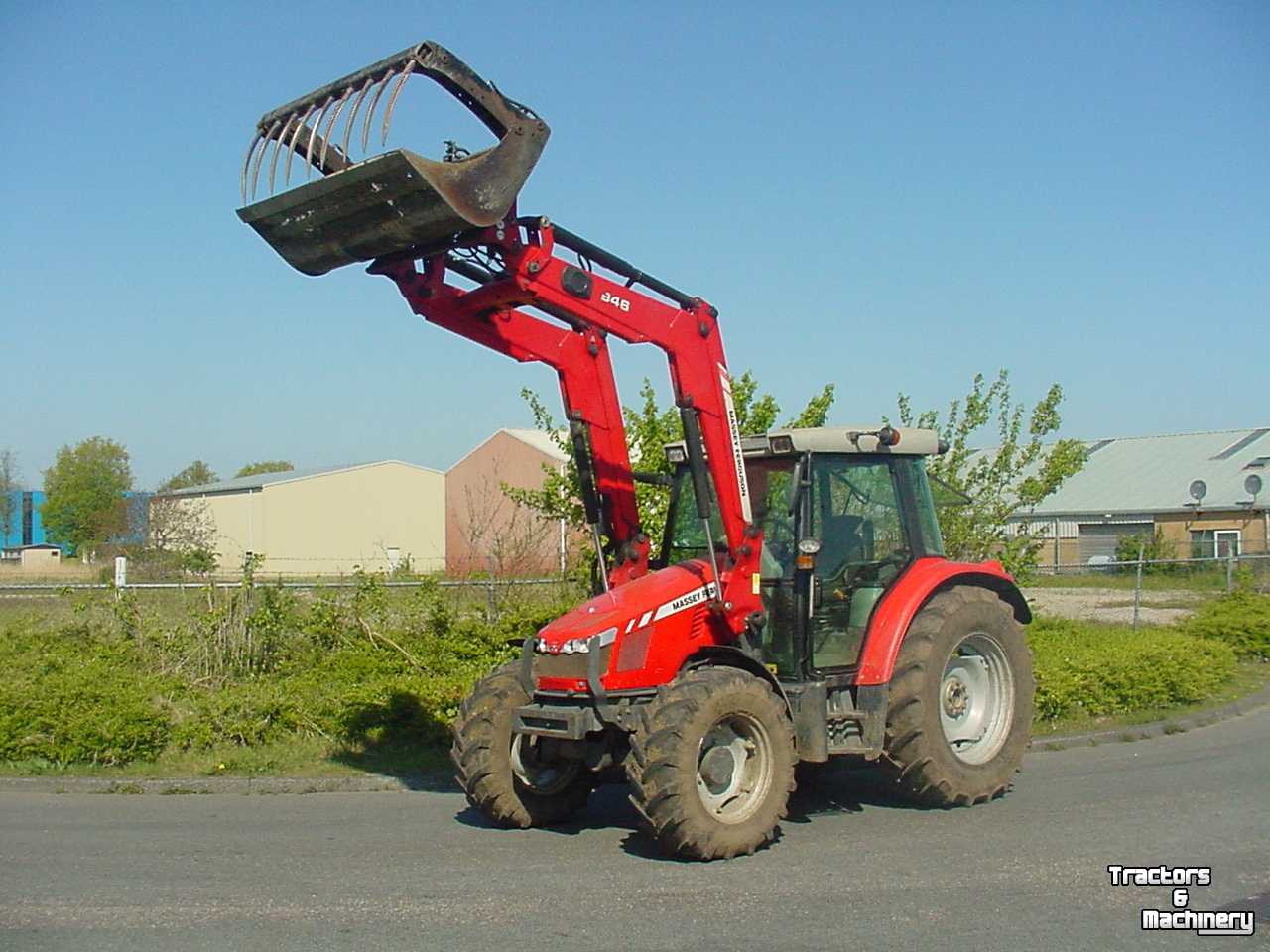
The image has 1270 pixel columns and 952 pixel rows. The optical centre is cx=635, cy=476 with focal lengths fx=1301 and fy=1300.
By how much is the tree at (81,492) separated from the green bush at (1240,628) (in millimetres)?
52534

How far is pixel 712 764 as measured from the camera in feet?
24.7

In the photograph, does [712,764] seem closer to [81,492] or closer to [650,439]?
[650,439]

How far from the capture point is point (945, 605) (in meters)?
8.85

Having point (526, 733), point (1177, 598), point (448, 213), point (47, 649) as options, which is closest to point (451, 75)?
point (448, 213)

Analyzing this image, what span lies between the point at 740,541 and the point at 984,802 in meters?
2.50

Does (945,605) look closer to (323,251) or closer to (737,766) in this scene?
(737,766)

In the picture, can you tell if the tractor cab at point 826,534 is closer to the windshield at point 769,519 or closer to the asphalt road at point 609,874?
the windshield at point 769,519

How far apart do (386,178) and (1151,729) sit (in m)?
8.72

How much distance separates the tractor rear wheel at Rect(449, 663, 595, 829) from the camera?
805cm

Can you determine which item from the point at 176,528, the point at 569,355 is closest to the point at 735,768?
the point at 569,355

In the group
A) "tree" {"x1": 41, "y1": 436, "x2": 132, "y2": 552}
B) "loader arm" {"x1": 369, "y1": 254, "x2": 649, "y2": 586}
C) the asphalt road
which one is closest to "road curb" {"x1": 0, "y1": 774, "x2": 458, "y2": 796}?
the asphalt road

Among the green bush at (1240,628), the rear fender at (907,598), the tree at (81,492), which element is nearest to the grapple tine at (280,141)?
the rear fender at (907,598)

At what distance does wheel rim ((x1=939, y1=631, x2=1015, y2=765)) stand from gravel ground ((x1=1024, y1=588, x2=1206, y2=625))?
9287 millimetres

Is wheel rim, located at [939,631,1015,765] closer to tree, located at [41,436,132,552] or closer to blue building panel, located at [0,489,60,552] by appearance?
tree, located at [41,436,132,552]
